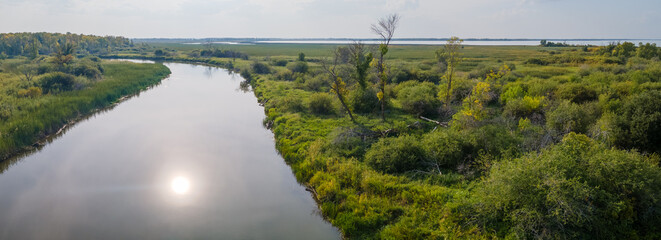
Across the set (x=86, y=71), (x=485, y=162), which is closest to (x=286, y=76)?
(x=86, y=71)

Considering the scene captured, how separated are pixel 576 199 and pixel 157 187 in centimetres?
1706

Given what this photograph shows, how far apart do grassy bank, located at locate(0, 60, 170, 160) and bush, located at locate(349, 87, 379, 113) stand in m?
22.2

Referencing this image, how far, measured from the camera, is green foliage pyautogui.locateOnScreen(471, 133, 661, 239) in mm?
8953

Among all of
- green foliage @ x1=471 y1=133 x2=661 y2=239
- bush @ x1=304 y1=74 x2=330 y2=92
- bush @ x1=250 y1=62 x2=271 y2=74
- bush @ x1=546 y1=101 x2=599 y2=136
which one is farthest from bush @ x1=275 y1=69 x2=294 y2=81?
green foliage @ x1=471 y1=133 x2=661 y2=239

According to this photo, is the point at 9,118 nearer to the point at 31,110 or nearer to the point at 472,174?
the point at 31,110

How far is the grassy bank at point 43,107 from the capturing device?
20406mm

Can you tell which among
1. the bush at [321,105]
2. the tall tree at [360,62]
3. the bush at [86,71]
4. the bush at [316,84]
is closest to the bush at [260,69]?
the bush at [316,84]

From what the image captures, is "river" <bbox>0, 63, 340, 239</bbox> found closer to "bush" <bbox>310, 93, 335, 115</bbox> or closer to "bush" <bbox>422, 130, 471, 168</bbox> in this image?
"bush" <bbox>310, 93, 335, 115</bbox>

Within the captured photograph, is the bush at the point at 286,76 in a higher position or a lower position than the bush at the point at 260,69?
lower

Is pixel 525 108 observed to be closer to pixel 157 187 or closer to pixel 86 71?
pixel 157 187

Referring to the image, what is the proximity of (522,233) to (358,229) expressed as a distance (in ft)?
17.1

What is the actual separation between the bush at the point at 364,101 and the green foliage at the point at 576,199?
1652 centimetres

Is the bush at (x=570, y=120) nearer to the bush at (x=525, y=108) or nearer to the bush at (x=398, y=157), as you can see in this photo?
the bush at (x=525, y=108)

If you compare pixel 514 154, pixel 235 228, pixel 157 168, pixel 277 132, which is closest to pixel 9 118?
pixel 157 168
